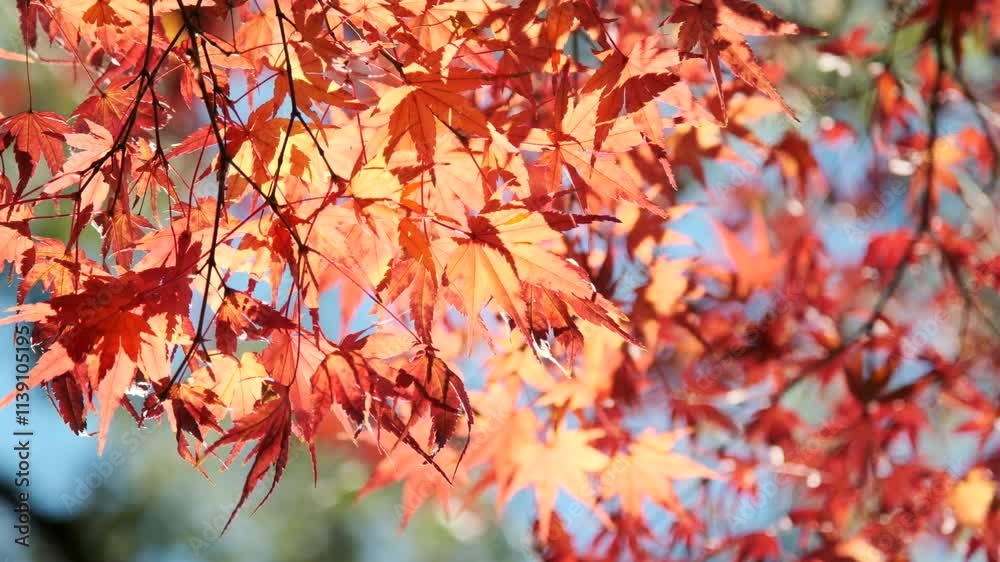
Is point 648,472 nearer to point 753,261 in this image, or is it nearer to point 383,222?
point 383,222

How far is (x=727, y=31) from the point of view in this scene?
2.64ft

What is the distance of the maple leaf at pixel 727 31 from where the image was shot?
784mm

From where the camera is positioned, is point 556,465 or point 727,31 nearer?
point 727,31

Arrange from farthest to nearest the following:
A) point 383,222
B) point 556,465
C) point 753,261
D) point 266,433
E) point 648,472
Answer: point 753,261
point 648,472
point 556,465
point 383,222
point 266,433

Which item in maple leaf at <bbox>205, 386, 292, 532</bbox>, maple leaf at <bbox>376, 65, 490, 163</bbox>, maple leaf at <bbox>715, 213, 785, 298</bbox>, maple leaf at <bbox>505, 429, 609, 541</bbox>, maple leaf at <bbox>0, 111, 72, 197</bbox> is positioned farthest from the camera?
maple leaf at <bbox>715, 213, 785, 298</bbox>

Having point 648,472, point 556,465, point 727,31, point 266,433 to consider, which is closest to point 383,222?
point 266,433

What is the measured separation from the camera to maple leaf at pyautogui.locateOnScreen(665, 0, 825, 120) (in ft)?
2.57

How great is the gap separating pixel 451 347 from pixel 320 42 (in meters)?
0.95

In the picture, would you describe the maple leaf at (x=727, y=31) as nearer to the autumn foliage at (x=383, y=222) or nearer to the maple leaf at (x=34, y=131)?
the autumn foliage at (x=383, y=222)

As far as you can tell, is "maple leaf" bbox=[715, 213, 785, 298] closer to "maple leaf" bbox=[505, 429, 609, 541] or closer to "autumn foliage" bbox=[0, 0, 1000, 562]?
"autumn foliage" bbox=[0, 0, 1000, 562]

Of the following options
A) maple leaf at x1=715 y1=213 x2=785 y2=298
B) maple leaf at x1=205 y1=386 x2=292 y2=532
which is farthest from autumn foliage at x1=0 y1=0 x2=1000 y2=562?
maple leaf at x1=715 y1=213 x2=785 y2=298

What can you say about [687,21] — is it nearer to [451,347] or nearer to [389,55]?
[389,55]

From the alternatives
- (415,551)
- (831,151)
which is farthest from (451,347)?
(415,551)

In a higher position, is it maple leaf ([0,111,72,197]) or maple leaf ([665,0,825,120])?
maple leaf ([665,0,825,120])
